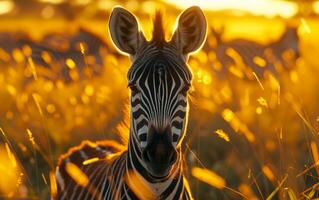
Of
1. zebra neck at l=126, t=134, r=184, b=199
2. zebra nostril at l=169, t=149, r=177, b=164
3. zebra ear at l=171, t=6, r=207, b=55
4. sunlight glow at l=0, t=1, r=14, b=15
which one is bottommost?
sunlight glow at l=0, t=1, r=14, b=15

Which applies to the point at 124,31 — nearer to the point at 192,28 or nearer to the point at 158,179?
the point at 192,28

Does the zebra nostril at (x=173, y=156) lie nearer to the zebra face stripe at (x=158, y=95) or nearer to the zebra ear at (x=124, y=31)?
the zebra face stripe at (x=158, y=95)

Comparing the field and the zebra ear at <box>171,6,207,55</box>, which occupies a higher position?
the zebra ear at <box>171,6,207,55</box>

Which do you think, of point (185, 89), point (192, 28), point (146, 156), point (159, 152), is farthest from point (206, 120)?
point (159, 152)

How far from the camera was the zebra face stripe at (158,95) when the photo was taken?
4.72m

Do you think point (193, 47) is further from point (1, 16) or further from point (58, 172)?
point (1, 16)

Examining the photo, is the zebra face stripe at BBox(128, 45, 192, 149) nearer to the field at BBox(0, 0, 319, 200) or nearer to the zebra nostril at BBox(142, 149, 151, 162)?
the zebra nostril at BBox(142, 149, 151, 162)

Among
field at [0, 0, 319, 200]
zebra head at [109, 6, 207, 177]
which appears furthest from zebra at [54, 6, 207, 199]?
field at [0, 0, 319, 200]

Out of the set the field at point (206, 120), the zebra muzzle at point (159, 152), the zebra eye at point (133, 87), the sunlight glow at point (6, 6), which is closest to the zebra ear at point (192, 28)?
the field at point (206, 120)

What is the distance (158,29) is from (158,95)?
58 centimetres

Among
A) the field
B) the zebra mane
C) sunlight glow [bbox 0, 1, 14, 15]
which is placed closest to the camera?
the zebra mane

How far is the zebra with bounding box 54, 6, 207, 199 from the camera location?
15.2ft

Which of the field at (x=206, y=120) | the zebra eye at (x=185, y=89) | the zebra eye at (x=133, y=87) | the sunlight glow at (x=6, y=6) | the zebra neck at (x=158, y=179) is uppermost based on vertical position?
the zebra eye at (x=133, y=87)

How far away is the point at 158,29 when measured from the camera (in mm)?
5125
